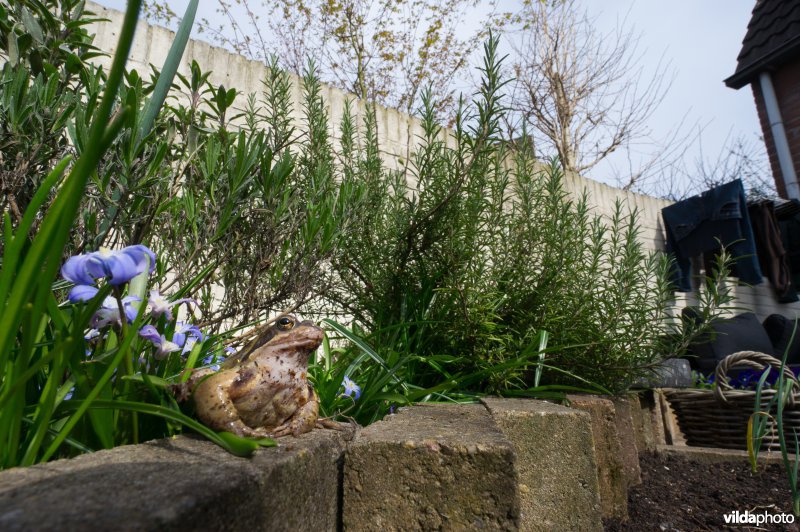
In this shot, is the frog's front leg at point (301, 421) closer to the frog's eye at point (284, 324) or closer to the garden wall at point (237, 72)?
the frog's eye at point (284, 324)

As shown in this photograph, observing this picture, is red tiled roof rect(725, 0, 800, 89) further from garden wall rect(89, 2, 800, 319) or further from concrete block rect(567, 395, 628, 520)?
concrete block rect(567, 395, 628, 520)

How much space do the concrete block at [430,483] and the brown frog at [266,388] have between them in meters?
0.16

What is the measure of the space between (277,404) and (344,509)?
0.29 meters

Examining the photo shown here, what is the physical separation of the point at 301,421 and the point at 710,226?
6770mm

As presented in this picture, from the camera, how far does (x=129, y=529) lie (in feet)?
1.63

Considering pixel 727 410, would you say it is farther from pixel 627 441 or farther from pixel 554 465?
pixel 554 465

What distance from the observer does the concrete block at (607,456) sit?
1.86m

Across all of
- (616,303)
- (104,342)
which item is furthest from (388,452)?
(616,303)

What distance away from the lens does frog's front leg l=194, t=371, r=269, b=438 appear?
93 cm

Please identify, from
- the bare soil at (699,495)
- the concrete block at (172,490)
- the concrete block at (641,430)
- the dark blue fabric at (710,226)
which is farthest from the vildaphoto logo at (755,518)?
the dark blue fabric at (710,226)

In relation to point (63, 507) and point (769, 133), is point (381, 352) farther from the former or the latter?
point (769, 133)

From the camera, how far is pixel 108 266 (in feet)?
2.80

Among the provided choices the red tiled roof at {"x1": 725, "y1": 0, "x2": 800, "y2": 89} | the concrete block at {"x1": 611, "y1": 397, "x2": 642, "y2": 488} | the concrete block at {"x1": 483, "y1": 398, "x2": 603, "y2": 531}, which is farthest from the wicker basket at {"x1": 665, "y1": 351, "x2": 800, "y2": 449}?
the red tiled roof at {"x1": 725, "y1": 0, "x2": 800, "y2": 89}

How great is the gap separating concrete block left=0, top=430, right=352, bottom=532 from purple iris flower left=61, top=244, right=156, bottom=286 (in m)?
0.30
